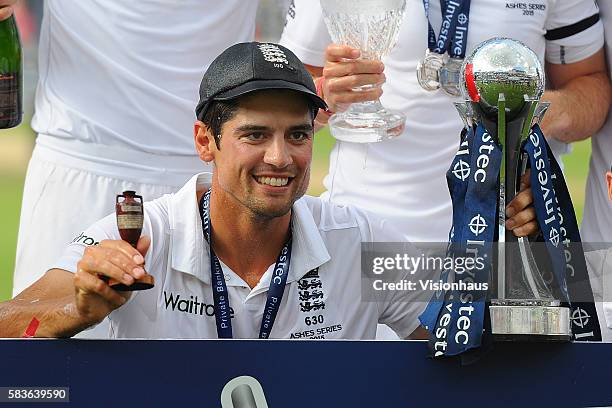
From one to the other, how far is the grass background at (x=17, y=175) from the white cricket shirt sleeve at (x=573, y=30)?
20.8 ft

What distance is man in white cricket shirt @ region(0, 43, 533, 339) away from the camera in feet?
9.54

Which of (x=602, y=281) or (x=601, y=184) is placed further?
(x=601, y=184)

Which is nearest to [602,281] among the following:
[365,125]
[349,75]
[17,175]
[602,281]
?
[602,281]

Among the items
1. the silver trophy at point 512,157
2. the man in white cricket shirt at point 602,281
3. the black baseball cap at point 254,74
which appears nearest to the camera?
the silver trophy at point 512,157

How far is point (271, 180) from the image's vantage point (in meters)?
2.94

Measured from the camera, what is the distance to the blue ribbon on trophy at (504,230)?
8.28ft

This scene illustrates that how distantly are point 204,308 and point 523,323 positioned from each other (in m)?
0.74

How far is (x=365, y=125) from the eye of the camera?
3.24 metres

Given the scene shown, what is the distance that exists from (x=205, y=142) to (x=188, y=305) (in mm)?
399

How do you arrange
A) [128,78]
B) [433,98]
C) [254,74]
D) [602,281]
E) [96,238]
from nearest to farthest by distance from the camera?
[254,74]
[96,238]
[602,281]
[433,98]
[128,78]

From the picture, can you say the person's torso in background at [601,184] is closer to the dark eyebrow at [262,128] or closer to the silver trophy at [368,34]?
the silver trophy at [368,34]

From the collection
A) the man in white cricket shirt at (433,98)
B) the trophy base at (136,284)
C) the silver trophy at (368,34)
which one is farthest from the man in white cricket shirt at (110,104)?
the trophy base at (136,284)

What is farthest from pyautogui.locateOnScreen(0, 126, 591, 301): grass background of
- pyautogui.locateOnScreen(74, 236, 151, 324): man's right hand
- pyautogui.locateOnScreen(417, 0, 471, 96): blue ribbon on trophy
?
pyautogui.locateOnScreen(74, 236, 151, 324): man's right hand

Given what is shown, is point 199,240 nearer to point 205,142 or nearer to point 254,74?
point 205,142
